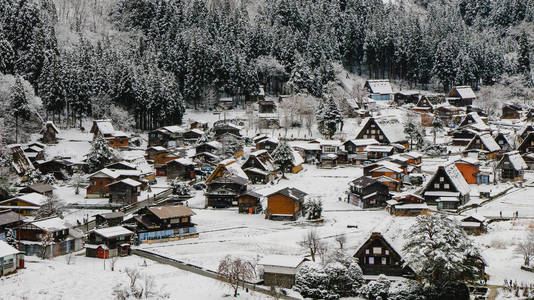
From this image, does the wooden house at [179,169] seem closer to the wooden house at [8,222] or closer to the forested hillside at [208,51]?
the forested hillside at [208,51]

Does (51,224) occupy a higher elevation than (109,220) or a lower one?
higher

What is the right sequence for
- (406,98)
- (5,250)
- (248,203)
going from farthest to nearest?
1. (406,98)
2. (248,203)
3. (5,250)

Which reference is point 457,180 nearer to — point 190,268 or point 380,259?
point 380,259

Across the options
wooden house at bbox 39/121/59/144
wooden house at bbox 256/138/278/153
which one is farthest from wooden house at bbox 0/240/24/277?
wooden house at bbox 256/138/278/153

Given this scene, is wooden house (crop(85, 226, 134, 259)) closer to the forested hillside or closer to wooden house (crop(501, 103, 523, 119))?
the forested hillside

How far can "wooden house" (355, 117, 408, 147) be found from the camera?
82625 millimetres

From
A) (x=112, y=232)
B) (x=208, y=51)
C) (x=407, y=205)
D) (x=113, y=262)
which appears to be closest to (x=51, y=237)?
(x=112, y=232)

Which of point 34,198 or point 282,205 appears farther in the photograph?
point 34,198

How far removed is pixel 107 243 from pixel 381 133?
4751 centimetres

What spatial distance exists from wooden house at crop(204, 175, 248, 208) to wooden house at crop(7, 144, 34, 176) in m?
20.1

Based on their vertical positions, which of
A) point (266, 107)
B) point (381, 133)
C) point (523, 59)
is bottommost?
point (381, 133)

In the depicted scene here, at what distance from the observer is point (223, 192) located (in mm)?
59562

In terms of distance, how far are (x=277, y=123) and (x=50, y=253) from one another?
50245 millimetres

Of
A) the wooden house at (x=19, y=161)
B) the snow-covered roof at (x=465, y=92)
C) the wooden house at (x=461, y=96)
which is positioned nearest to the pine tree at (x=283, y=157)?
the wooden house at (x=19, y=161)
